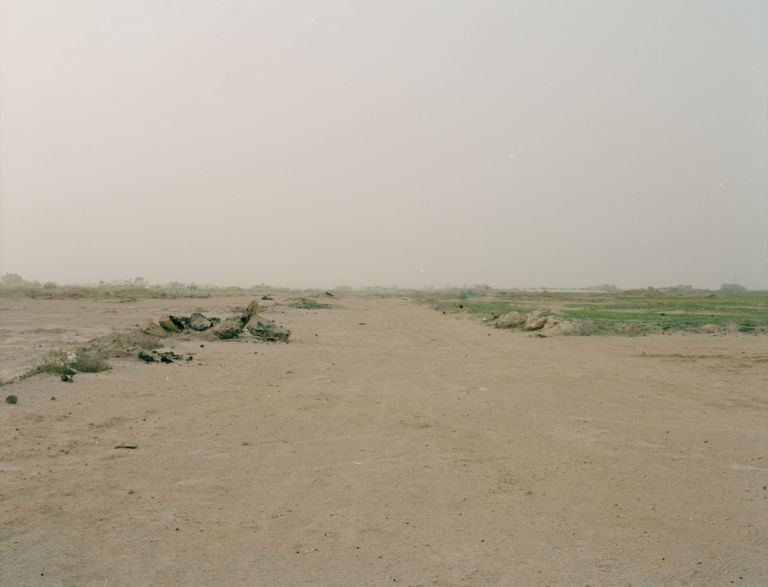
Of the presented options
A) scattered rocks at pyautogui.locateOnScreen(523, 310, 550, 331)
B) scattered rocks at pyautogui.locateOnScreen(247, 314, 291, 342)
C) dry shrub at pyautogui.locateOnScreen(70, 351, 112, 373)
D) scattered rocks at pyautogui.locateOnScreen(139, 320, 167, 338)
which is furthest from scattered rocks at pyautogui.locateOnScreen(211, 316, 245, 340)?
scattered rocks at pyautogui.locateOnScreen(523, 310, 550, 331)

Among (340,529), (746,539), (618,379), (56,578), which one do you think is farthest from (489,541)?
(618,379)

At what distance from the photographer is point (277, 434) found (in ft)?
26.1

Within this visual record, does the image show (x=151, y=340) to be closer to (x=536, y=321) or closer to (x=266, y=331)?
(x=266, y=331)

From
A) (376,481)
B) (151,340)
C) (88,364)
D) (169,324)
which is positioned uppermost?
(169,324)

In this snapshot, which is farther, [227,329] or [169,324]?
[169,324]

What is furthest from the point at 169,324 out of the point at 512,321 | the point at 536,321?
the point at 512,321

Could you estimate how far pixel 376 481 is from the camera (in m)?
6.06

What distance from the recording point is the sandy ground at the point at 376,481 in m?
4.24

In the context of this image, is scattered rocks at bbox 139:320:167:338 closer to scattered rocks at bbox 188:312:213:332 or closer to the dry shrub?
scattered rocks at bbox 188:312:213:332

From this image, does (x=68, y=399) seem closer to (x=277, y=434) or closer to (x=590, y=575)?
(x=277, y=434)

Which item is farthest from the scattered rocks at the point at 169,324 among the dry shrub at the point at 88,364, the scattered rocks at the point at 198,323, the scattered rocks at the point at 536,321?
the scattered rocks at the point at 536,321

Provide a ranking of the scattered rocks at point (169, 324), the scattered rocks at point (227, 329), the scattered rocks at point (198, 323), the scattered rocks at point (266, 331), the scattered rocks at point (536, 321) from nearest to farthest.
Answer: the scattered rocks at point (227, 329)
the scattered rocks at point (169, 324)
the scattered rocks at point (266, 331)
the scattered rocks at point (198, 323)
the scattered rocks at point (536, 321)

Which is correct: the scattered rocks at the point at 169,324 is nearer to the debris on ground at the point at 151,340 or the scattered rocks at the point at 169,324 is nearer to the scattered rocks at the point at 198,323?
the debris on ground at the point at 151,340

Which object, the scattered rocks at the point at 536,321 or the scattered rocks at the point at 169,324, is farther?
the scattered rocks at the point at 536,321
